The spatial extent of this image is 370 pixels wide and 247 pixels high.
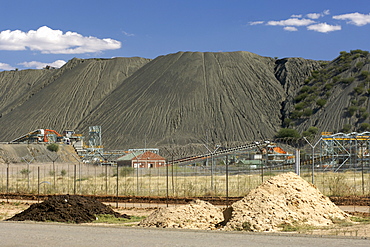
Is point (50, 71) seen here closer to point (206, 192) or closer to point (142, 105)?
point (142, 105)

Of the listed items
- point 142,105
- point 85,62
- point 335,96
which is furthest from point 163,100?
point 85,62

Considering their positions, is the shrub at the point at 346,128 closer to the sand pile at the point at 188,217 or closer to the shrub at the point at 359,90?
the shrub at the point at 359,90

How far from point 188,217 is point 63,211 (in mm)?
5158

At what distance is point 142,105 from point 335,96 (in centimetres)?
4181

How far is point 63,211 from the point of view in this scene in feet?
65.9

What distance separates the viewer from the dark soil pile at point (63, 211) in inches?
779

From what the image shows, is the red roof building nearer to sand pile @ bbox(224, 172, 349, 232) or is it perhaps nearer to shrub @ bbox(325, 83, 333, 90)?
shrub @ bbox(325, 83, 333, 90)


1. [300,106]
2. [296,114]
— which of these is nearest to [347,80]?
[300,106]

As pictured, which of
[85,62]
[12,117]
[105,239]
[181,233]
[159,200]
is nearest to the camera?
[105,239]

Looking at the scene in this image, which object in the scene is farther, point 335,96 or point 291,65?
point 291,65

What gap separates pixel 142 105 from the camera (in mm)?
119062

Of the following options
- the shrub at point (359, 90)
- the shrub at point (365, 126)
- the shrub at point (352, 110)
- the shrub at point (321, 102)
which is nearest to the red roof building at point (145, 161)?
A: the shrub at point (365, 126)

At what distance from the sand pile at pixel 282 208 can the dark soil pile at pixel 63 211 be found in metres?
6.27

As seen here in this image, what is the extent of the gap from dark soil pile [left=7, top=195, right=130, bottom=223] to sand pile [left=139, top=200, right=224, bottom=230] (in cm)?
319
